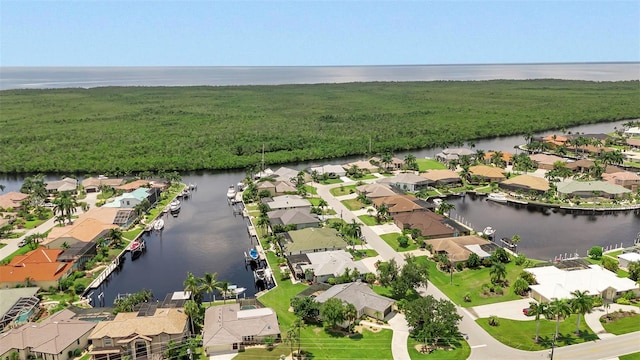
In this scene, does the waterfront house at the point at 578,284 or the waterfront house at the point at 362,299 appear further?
the waterfront house at the point at 578,284

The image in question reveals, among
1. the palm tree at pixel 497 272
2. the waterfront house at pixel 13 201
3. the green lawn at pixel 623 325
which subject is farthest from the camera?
the waterfront house at pixel 13 201

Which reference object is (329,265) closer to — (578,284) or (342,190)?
(578,284)

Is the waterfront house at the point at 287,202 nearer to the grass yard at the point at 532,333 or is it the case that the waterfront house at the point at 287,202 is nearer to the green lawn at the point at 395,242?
the green lawn at the point at 395,242

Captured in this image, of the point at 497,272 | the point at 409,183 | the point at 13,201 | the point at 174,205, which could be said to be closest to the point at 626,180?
the point at 409,183

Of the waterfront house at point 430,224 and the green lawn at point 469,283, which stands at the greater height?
the waterfront house at point 430,224

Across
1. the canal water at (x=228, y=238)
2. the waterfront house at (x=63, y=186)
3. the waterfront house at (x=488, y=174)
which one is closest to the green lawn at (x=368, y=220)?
the canal water at (x=228, y=238)

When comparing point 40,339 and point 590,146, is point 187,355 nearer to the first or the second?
point 40,339

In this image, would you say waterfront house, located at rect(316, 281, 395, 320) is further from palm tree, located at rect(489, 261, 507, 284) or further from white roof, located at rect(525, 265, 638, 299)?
white roof, located at rect(525, 265, 638, 299)

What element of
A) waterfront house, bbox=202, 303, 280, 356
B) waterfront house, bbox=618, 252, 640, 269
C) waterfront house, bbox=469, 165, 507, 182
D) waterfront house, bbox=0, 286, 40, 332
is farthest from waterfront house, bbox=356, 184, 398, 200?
waterfront house, bbox=0, 286, 40, 332
